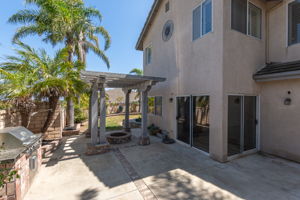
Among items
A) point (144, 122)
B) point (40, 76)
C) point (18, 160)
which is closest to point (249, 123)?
point (144, 122)

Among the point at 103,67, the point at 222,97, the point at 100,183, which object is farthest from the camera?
the point at 103,67

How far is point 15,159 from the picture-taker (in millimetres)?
2762

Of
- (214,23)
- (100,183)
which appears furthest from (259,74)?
(100,183)

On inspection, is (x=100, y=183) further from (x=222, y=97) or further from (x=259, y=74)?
(x=259, y=74)

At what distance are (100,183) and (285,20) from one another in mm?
9085

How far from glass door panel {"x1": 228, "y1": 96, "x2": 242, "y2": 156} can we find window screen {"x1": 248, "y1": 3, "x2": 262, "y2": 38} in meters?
2.96

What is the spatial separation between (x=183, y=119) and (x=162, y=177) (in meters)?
3.45

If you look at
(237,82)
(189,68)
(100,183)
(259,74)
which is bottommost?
(100,183)

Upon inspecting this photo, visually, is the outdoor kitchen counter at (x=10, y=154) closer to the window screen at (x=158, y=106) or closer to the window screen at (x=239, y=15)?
the window screen at (x=158, y=106)

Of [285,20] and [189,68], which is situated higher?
[285,20]

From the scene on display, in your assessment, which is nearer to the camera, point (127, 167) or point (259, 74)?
point (127, 167)

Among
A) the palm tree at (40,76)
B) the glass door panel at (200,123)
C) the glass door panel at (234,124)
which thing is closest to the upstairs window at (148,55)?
the glass door panel at (200,123)

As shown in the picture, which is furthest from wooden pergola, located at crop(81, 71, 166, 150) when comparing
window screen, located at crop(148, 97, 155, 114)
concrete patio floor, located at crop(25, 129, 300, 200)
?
window screen, located at crop(148, 97, 155, 114)

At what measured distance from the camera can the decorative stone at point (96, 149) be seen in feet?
18.5
